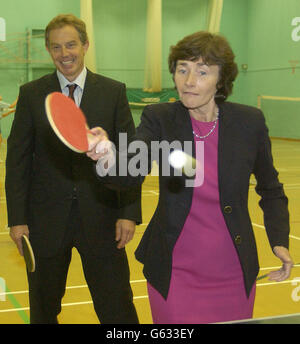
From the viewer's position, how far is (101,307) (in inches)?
119

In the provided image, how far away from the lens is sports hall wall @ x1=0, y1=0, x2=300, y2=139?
64.3 ft

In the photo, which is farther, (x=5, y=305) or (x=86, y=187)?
(x=5, y=305)

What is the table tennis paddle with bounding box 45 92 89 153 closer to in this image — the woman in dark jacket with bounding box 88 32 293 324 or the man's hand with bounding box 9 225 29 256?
the woman in dark jacket with bounding box 88 32 293 324

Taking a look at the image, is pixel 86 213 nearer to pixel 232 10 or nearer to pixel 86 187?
pixel 86 187

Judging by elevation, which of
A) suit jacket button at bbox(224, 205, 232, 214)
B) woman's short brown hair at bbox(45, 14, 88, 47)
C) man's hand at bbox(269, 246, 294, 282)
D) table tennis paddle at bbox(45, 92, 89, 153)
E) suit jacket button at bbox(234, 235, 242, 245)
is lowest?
man's hand at bbox(269, 246, 294, 282)

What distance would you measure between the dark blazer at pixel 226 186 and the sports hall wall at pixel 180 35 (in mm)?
18073

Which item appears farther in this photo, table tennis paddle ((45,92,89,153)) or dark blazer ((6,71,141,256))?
dark blazer ((6,71,141,256))

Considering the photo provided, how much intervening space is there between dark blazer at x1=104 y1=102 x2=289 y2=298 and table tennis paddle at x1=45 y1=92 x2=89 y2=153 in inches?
19.1

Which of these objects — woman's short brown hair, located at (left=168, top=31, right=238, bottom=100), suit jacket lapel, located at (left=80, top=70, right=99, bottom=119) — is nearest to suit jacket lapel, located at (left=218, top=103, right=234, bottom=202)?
woman's short brown hair, located at (left=168, top=31, right=238, bottom=100)

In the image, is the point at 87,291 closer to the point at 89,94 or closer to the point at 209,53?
the point at 89,94

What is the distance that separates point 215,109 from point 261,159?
28 centimetres

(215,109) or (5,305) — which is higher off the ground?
(215,109)

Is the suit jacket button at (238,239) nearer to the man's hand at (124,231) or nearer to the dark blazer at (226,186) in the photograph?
the dark blazer at (226,186)
